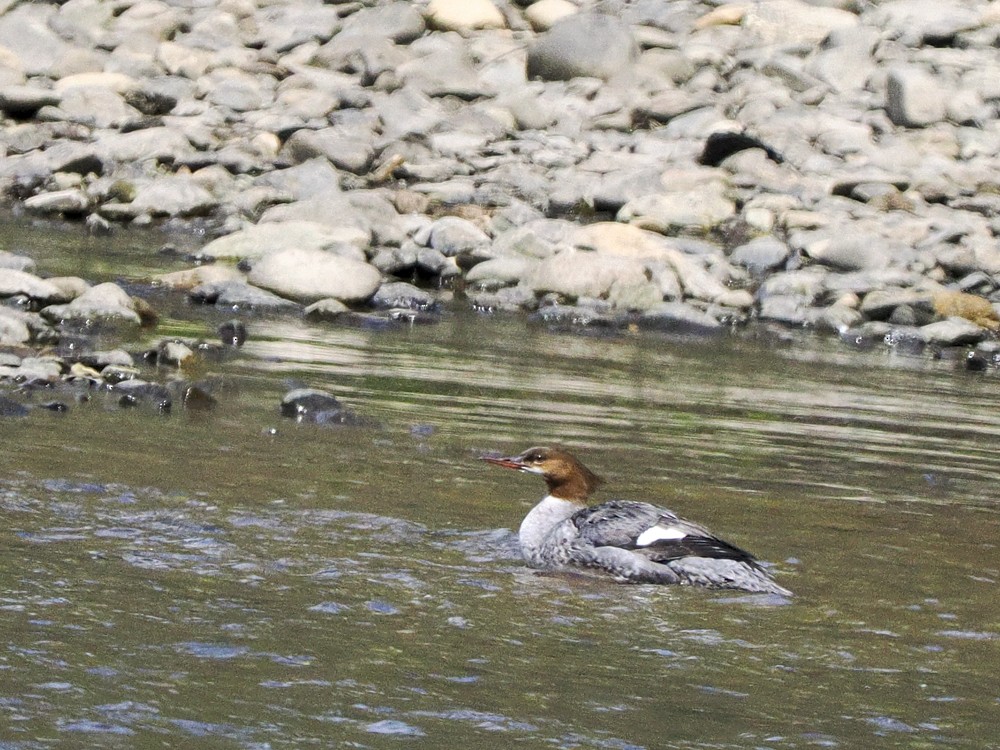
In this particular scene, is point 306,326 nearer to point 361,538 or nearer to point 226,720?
point 361,538

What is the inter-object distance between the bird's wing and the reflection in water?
0.17m

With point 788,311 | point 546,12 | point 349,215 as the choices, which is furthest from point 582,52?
point 788,311

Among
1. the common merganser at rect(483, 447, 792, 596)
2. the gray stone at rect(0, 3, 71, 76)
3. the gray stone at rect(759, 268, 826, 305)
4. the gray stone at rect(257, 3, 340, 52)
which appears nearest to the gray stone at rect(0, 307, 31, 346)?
the common merganser at rect(483, 447, 792, 596)

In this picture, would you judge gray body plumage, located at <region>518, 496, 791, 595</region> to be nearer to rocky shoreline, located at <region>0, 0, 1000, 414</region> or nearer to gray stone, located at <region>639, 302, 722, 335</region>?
rocky shoreline, located at <region>0, 0, 1000, 414</region>

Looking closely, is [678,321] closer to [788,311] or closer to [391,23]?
[788,311]

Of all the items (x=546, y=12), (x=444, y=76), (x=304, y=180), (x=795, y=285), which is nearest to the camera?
(x=795, y=285)

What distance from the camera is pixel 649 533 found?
669cm

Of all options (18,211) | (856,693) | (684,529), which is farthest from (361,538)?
(18,211)

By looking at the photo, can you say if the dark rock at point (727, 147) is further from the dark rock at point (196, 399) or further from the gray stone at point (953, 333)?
the dark rock at point (196, 399)

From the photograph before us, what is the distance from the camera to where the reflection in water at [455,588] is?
477 centimetres

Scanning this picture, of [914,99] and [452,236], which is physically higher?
[914,99]

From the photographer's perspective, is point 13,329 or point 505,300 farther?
point 505,300

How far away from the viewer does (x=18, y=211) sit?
1914cm

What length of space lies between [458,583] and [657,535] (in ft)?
2.79
